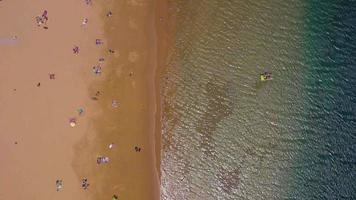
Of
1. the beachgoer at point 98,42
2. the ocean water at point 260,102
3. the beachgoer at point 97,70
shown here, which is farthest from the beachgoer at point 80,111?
the ocean water at point 260,102

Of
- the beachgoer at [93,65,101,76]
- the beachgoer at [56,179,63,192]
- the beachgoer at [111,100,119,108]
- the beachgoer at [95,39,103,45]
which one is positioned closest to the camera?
the beachgoer at [56,179,63,192]

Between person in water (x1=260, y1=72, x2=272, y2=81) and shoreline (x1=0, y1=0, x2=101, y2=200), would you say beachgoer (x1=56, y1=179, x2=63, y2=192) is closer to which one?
shoreline (x1=0, y1=0, x2=101, y2=200)

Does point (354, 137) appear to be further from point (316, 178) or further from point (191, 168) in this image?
point (191, 168)

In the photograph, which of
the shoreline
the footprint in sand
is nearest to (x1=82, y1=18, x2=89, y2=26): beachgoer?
the shoreline

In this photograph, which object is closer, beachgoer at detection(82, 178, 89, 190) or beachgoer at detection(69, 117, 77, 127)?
beachgoer at detection(82, 178, 89, 190)

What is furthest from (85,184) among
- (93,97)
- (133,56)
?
(133,56)

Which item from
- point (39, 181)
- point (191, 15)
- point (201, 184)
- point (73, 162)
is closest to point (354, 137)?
point (201, 184)
